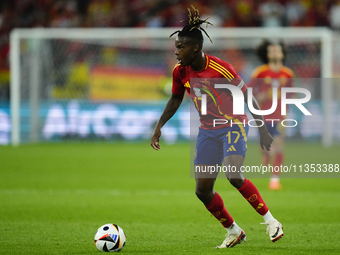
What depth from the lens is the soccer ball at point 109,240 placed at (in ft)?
15.7

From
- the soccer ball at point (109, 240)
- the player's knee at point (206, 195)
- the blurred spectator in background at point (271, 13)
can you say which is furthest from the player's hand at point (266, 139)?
the blurred spectator in background at point (271, 13)

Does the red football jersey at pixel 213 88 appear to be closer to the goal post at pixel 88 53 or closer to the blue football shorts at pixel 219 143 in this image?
the blue football shorts at pixel 219 143

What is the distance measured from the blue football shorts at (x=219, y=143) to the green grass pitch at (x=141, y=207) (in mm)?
819

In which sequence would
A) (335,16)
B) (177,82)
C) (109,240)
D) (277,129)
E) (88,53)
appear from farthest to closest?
1. (335,16)
2. (88,53)
3. (277,129)
4. (177,82)
5. (109,240)

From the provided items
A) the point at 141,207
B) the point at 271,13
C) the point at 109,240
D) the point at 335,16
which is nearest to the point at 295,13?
the point at 271,13

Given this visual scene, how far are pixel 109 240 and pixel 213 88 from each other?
1.64 metres

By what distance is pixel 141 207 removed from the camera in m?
7.68

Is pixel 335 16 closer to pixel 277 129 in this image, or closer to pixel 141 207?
pixel 277 129

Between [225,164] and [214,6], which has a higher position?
[214,6]

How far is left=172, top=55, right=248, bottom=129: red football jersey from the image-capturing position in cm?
499

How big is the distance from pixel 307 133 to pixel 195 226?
10.9m

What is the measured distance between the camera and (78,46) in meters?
18.4

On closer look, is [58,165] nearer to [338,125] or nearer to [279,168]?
[279,168]

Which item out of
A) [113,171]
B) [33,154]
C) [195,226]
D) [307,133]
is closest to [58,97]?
[33,154]
